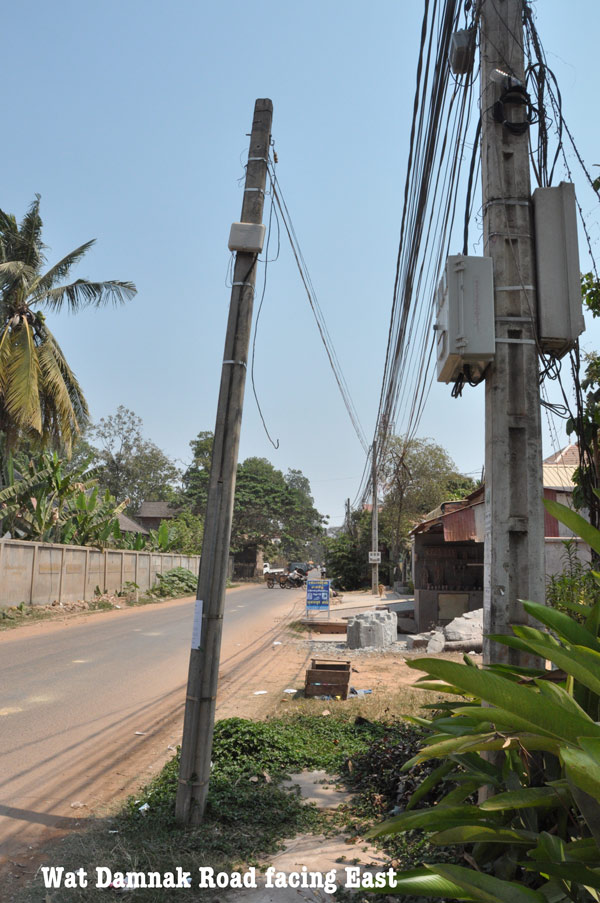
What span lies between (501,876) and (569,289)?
3.05m

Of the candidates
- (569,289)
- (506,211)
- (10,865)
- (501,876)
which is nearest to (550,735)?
(501,876)

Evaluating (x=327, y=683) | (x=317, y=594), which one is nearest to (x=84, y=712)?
(x=327, y=683)

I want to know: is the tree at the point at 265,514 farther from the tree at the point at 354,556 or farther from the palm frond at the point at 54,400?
the palm frond at the point at 54,400

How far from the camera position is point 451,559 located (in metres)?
17.4

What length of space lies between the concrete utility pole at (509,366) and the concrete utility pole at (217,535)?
188 centimetres

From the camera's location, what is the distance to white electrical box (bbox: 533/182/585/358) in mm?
3773

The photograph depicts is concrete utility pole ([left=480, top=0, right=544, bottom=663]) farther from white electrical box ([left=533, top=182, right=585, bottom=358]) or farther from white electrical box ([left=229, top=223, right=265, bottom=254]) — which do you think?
white electrical box ([left=229, top=223, right=265, bottom=254])

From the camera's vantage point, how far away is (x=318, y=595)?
19.0m

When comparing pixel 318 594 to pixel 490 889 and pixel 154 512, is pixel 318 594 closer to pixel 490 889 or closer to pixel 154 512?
pixel 490 889

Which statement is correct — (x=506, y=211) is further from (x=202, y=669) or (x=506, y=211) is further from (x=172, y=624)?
(x=172, y=624)

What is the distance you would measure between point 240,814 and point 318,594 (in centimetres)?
1472

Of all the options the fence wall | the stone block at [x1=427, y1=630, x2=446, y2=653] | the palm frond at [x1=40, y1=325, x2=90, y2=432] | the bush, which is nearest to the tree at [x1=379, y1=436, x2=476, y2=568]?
the bush

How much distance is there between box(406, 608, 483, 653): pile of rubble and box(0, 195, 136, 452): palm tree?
39.5ft

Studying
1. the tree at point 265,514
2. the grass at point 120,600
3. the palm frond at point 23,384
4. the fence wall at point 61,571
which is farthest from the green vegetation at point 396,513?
the palm frond at point 23,384
